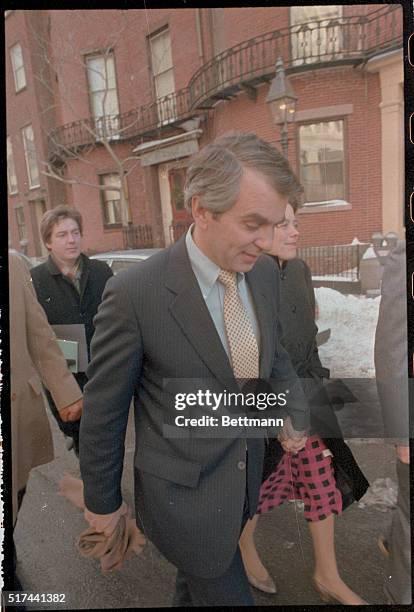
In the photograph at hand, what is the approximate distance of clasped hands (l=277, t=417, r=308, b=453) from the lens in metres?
1.60

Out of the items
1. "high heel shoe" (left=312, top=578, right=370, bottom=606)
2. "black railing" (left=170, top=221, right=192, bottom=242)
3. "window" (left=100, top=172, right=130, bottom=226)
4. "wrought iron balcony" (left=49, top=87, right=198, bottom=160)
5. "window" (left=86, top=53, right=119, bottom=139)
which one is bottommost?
"high heel shoe" (left=312, top=578, right=370, bottom=606)

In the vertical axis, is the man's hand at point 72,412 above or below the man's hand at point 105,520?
above

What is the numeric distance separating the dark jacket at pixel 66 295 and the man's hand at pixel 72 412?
253 mm

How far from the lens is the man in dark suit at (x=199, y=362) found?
54.2 inches

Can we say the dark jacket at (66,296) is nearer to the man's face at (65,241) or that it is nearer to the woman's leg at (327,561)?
the man's face at (65,241)

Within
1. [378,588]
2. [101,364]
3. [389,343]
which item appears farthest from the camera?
[378,588]

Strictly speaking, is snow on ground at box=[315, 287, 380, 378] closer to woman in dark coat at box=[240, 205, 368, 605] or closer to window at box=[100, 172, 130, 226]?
woman in dark coat at box=[240, 205, 368, 605]

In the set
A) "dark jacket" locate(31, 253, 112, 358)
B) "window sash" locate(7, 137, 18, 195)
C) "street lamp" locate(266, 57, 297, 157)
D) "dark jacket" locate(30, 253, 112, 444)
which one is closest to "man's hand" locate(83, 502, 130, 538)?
"dark jacket" locate(30, 253, 112, 444)

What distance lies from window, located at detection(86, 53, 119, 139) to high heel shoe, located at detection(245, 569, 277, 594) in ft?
5.74

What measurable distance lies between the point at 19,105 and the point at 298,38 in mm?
948

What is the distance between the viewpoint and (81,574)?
1.75 m

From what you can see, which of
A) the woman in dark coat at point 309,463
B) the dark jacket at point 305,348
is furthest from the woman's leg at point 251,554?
the dark jacket at point 305,348

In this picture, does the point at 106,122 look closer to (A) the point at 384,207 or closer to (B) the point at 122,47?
(B) the point at 122,47

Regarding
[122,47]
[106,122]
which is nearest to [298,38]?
[122,47]
